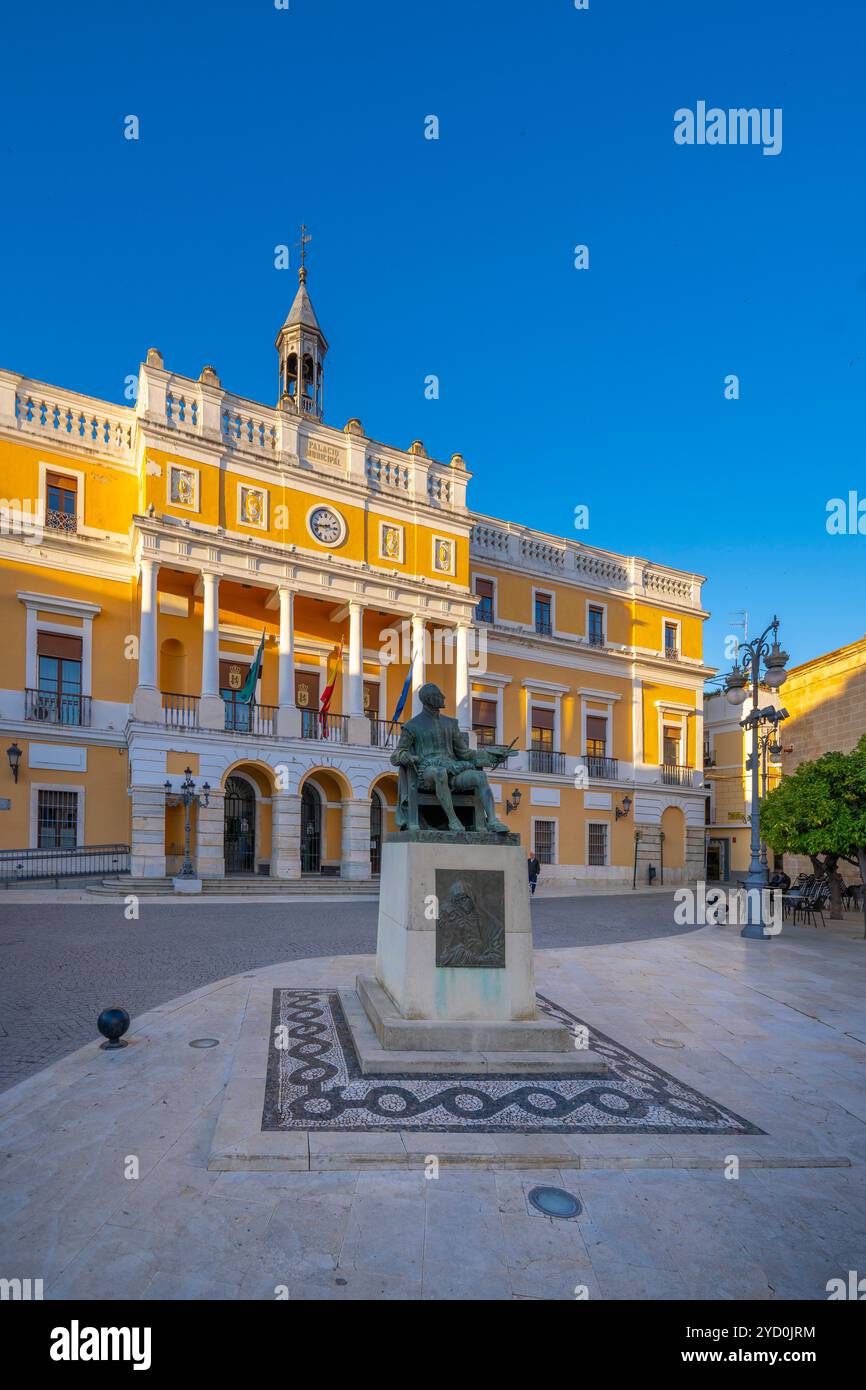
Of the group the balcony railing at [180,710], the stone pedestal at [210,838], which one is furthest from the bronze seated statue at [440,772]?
the balcony railing at [180,710]

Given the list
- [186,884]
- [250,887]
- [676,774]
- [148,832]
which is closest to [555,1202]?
[186,884]

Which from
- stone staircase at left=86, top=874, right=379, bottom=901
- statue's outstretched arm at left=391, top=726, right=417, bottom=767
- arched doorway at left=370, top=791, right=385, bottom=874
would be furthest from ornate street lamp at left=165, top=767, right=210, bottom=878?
statue's outstretched arm at left=391, top=726, right=417, bottom=767

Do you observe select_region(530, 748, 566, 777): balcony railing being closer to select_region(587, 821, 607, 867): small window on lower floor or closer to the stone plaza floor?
select_region(587, 821, 607, 867): small window on lower floor

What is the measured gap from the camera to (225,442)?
22406mm

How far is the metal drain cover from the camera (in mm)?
3656

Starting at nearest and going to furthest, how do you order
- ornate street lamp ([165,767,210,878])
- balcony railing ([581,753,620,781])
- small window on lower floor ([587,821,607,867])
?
ornate street lamp ([165,767,210,878]) < small window on lower floor ([587,821,607,867]) < balcony railing ([581,753,620,781])

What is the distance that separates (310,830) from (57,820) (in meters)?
7.66

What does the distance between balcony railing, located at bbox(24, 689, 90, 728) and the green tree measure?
17995 mm

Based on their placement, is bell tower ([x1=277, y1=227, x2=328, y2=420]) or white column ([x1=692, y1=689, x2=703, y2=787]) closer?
bell tower ([x1=277, y1=227, x2=328, y2=420])

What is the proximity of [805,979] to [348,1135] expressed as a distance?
7.76 m

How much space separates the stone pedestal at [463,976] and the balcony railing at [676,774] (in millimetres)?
27798

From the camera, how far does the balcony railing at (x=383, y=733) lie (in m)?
24.7

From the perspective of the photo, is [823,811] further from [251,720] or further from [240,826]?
[240,826]

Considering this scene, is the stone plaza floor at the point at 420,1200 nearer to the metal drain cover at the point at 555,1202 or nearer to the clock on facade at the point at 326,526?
the metal drain cover at the point at 555,1202
